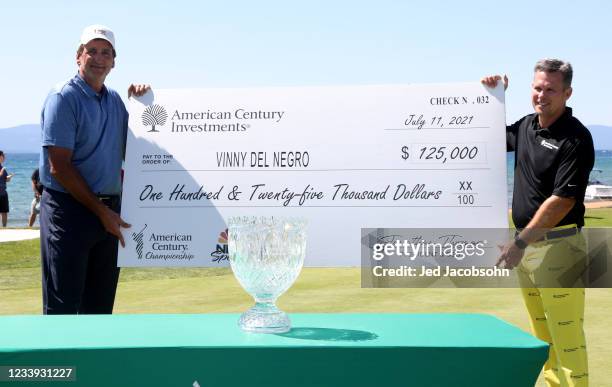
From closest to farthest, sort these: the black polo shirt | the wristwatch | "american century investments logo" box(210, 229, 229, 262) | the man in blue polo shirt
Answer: the black polo shirt
the wristwatch
the man in blue polo shirt
"american century investments logo" box(210, 229, 229, 262)

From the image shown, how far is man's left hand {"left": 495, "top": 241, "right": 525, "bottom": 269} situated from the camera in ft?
12.5

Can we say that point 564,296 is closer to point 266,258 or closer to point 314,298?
point 266,258

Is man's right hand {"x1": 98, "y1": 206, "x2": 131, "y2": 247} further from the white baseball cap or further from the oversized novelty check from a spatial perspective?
the white baseball cap

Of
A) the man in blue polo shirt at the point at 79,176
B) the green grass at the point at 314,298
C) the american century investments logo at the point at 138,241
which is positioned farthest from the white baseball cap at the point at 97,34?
the green grass at the point at 314,298

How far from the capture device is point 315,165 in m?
4.18

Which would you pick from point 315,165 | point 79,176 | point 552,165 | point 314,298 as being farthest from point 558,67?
point 314,298

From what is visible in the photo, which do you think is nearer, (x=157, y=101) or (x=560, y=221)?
(x=560, y=221)

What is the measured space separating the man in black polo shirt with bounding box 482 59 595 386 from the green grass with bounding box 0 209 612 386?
7.54 ft

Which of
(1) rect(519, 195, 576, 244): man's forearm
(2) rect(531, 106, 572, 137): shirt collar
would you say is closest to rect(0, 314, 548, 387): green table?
(1) rect(519, 195, 576, 244): man's forearm

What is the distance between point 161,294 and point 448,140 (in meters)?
5.32

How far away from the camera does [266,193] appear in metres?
4.20

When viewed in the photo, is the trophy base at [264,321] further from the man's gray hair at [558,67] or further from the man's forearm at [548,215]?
the man's gray hair at [558,67]

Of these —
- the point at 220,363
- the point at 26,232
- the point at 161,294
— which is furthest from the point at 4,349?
the point at 26,232

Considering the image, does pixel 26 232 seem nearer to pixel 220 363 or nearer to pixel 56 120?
pixel 56 120
